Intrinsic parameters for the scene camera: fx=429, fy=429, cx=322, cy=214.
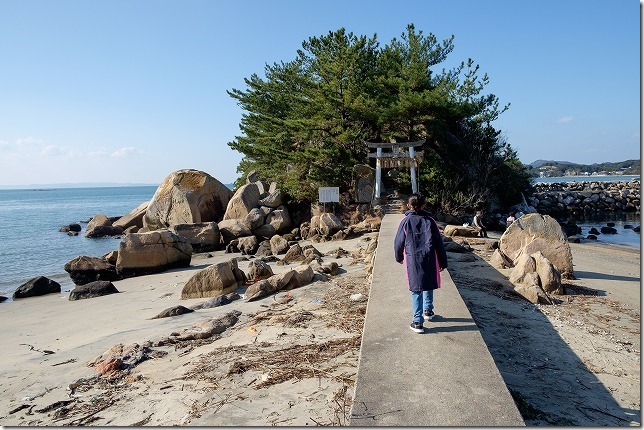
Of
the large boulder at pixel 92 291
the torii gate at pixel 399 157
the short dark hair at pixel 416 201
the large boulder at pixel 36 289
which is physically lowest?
the large boulder at pixel 36 289

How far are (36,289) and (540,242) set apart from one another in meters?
14.6

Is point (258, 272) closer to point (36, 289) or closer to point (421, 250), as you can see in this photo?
point (421, 250)

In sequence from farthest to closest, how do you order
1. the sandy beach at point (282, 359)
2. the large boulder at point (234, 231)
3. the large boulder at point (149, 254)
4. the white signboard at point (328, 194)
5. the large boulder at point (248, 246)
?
1. the large boulder at point (234, 231)
2. the white signboard at point (328, 194)
3. the large boulder at point (248, 246)
4. the large boulder at point (149, 254)
5. the sandy beach at point (282, 359)

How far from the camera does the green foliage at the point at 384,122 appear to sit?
866 inches

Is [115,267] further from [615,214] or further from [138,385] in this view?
[615,214]

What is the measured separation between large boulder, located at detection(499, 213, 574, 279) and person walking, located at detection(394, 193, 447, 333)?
5.24m

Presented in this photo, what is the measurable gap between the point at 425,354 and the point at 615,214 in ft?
129

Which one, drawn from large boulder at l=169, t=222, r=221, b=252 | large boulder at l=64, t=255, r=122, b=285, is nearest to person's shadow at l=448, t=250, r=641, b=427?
large boulder at l=64, t=255, r=122, b=285

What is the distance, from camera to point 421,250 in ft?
16.7

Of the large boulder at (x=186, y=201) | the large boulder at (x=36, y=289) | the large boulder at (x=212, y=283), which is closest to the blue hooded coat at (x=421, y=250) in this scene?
the large boulder at (x=212, y=283)

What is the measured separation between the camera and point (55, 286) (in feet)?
45.9

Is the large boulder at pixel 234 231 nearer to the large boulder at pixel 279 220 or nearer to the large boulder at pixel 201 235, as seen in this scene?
the large boulder at pixel 201 235

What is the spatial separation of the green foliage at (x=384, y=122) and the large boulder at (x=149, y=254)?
27.3 feet

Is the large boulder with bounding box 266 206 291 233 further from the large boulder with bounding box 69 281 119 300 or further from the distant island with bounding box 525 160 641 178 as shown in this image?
the distant island with bounding box 525 160 641 178
